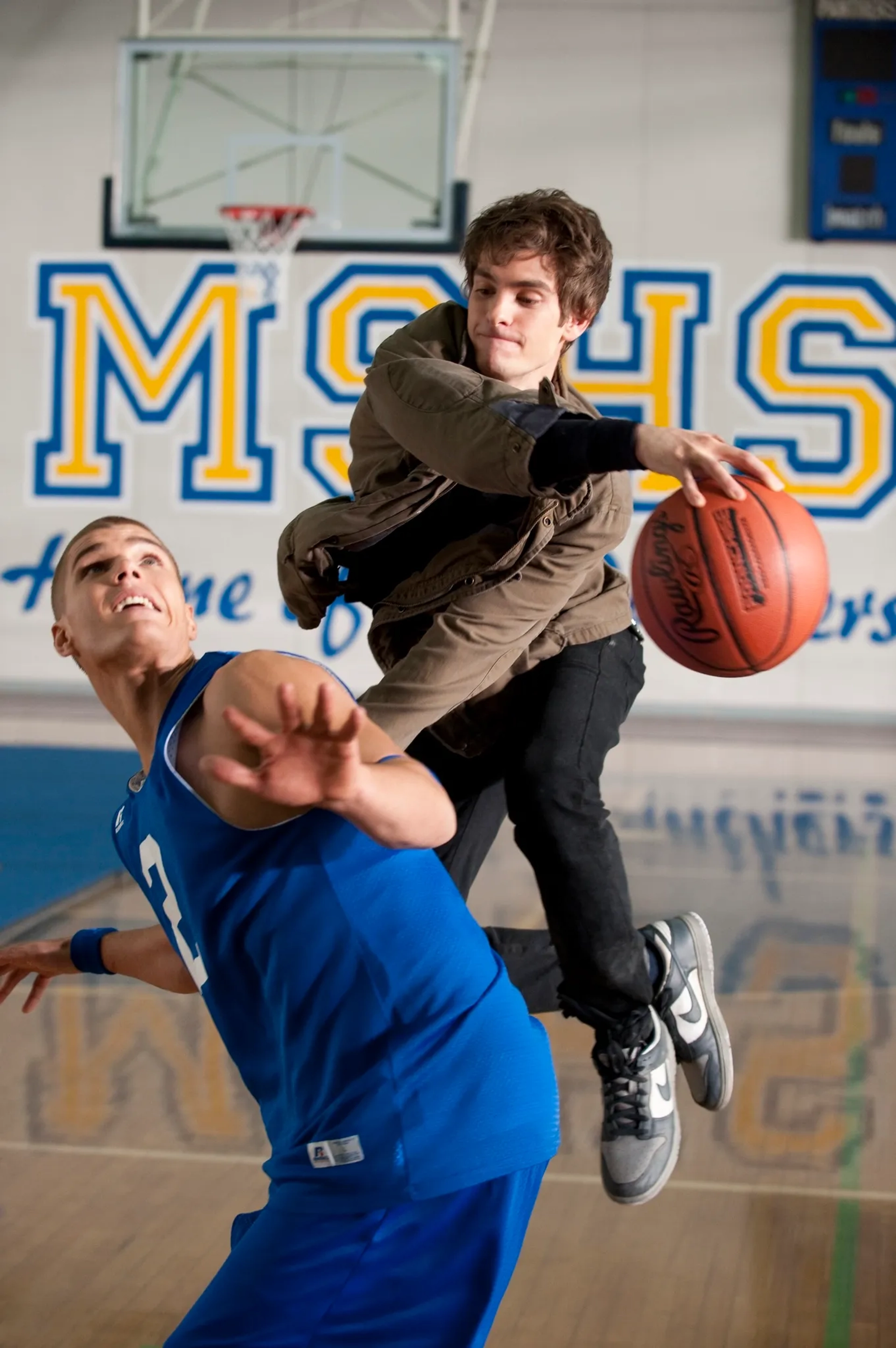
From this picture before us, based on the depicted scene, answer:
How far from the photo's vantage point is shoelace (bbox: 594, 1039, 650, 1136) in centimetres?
257

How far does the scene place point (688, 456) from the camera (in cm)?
190

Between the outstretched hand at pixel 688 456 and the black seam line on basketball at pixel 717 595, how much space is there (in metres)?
0.48

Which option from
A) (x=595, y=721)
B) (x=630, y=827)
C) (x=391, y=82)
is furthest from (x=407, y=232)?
(x=595, y=721)

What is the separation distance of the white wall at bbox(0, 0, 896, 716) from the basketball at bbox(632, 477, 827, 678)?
699cm

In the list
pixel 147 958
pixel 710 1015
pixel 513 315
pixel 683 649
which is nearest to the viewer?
pixel 147 958

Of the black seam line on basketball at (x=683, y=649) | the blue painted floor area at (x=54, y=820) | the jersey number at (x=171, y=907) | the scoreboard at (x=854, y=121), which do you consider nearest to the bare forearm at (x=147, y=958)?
the jersey number at (x=171, y=907)

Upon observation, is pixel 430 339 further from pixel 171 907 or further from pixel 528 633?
pixel 171 907

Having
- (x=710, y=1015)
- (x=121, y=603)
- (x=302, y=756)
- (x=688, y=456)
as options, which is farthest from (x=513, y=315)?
(x=710, y=1015)

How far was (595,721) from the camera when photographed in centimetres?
259

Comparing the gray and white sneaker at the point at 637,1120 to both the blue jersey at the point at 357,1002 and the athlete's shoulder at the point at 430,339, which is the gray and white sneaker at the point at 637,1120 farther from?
the athlete's shoulder at the point at 430,339

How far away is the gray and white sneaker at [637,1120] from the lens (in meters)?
2.53

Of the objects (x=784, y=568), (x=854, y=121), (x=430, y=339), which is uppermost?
(x=854, y=121)

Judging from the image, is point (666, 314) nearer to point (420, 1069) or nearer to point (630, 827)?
point (630, 827)

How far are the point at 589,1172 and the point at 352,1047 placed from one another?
4.96ft
